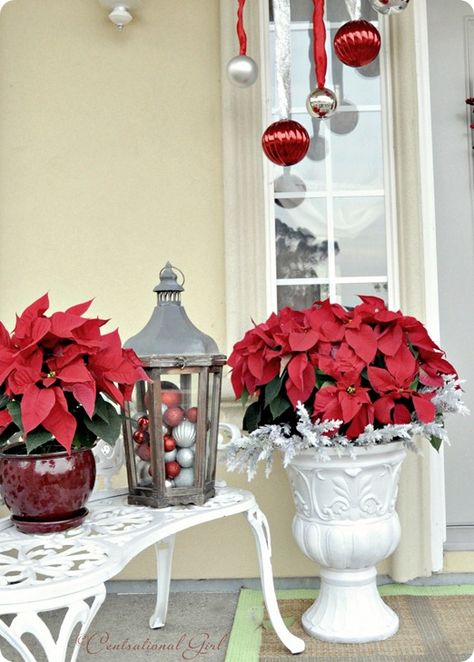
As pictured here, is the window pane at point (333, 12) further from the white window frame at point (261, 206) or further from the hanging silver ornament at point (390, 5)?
the hanging silver ornament at point (390, 5)

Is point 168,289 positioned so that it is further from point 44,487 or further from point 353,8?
point 353,8

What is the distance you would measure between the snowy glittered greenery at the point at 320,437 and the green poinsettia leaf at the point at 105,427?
20.0 inches

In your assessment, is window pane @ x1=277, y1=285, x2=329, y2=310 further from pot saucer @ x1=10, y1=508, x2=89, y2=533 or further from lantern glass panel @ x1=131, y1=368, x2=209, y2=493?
pot saucer @ x1=10, y1=508, x2=89, y2=533

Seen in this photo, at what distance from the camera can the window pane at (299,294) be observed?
2.61 metres

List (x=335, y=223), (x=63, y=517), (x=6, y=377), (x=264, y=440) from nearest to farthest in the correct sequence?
(x=6, y=377) → (x=63, y=517) → (x=264, y=440) → (x=335, y=223)

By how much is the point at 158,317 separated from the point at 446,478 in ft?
4.70

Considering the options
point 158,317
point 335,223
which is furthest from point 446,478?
point 158,317

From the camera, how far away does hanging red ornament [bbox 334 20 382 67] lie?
2.10 meters

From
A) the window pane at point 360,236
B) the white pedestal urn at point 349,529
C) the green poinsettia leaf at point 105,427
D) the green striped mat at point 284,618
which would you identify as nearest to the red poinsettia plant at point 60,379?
the green poinsettia leaf at point 105,427

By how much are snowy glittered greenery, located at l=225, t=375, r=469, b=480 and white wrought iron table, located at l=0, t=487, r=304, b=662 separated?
0.12m

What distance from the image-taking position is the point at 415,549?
7.94ft

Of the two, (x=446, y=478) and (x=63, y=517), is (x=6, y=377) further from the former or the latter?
(x=446, y=478)

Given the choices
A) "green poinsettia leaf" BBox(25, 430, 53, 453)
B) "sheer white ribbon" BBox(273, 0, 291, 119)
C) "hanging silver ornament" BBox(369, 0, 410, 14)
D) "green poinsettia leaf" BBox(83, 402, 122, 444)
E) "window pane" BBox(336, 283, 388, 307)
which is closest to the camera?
"green poinsettia leaf" BBox(25, 430, 53, 453)

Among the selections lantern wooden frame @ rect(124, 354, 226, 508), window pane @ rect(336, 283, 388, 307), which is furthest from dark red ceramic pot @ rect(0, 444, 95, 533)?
window pane @ rect(336, 283, 388, 307)
